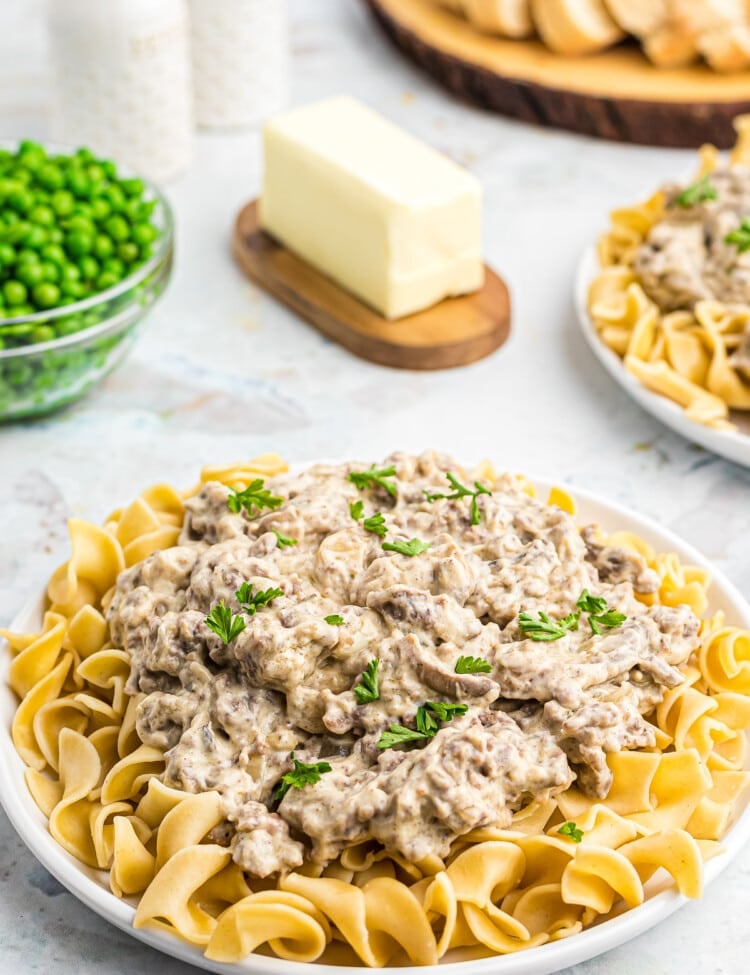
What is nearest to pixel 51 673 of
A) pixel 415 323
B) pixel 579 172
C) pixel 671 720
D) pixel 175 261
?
pixel 671 720

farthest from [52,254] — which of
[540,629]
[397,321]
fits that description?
[540,629]

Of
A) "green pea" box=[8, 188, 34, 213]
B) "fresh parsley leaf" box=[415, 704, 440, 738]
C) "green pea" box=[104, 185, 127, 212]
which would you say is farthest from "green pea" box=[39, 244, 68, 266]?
"fresh parsley leaf" box=[415, 704, 440, 738]

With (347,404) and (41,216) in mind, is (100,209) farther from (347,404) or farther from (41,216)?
(347,404)

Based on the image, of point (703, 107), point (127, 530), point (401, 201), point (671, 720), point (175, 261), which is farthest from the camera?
point (703, 107)

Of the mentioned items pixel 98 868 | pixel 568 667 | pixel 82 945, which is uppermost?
pixel 568 667

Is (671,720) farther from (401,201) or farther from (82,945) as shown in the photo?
(401,201)

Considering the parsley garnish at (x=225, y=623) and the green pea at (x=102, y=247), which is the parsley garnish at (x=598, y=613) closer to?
the parsley garnish at (x=225, y=623)
